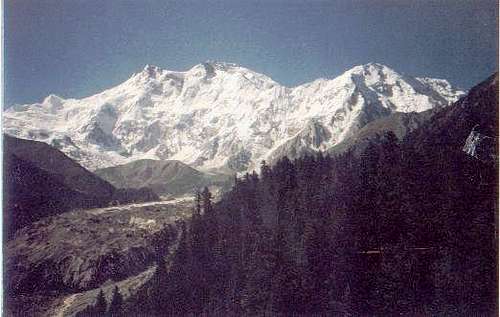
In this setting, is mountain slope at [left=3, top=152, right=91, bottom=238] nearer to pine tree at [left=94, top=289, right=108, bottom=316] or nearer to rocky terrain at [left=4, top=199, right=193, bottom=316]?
rocky terrain at [left=4, top=199, right=193, bottom=316]

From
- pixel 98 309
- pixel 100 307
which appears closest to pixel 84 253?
pixel 98 309

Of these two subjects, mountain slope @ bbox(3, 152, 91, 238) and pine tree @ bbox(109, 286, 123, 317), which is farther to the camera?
pine tree @ bbox(109, 286, 123, 317)

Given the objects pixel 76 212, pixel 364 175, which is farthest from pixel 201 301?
pixel 76 212

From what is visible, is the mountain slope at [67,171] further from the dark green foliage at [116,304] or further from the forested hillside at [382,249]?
the forested hillside at [382,249]

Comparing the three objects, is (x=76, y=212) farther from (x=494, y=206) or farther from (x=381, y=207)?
(x=494, y=206)

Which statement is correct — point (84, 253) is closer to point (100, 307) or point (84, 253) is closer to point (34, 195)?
point (34, 195)

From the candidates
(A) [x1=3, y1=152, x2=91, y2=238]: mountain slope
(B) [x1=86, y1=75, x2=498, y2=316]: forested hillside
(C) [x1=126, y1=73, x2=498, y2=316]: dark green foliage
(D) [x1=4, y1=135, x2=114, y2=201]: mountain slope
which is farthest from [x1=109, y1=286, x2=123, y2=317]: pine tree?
(D) [x1=4, y1=135, x2=114, y2=201]: mountain slope

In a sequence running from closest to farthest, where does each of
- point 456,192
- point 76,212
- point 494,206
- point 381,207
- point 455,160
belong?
point 494,206 → point 381,207 → point 456,192 → point 455,160 → point 76,212

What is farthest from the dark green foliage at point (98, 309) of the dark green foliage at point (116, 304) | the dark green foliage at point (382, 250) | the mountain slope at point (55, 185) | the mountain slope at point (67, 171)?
the mountain slope at point (67, 171)
